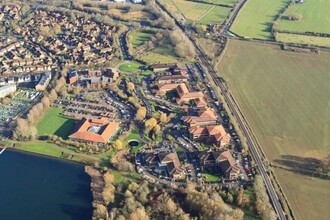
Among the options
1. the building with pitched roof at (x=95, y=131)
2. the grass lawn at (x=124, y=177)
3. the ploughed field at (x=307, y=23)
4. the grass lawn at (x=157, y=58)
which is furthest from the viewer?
the ploughed field at (x=307, y=23)

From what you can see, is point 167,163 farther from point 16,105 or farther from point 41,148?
point 16,105

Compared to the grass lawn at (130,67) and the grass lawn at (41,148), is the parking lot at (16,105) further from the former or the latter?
the grass lawn at (130,67)

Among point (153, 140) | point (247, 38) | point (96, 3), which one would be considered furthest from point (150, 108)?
point (96, 3)

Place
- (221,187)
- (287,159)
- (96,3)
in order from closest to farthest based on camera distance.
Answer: (221,187)
(287,159)
(96,3)

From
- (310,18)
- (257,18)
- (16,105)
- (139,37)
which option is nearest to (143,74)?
(139,37)

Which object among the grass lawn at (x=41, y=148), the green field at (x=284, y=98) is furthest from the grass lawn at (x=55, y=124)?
the green field at (x=284, y=98)

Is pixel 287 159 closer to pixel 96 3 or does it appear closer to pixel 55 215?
pixel 55 215
